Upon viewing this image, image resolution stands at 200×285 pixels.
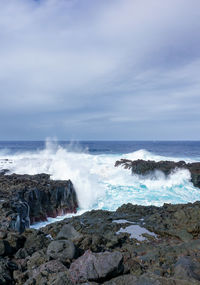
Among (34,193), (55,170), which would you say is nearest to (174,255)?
(34,193)

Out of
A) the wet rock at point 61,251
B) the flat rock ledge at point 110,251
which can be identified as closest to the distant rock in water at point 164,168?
the flat rock ledge at point 110,251

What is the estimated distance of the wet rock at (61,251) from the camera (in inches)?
190

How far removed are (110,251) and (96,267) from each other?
7.51ft

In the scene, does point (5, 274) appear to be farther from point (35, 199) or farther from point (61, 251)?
point (35, 199)

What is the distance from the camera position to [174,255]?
5699mm

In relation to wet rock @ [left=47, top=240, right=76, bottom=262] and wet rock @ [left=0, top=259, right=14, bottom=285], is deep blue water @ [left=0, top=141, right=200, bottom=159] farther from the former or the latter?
wet rock @ [left=0, top=259, right=14, bottom=285]

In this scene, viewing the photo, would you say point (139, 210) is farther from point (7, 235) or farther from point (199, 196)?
point (199, 196)

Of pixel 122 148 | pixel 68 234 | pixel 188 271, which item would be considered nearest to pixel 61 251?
pixel 68 234

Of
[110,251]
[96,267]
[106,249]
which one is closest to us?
[96,267]

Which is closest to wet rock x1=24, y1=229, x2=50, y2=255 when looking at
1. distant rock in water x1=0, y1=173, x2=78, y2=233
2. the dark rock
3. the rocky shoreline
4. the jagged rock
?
the rocky shoreline

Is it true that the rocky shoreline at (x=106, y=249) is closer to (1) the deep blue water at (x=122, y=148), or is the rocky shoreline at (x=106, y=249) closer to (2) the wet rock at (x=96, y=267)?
(2) the wet rock at (x=96, y=267)

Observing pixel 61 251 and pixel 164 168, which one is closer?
pixel 61 251

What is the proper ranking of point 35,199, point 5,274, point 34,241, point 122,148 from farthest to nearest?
point 122,148
point 35,199
point 34,241
point 5,274

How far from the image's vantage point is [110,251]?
611 cm
